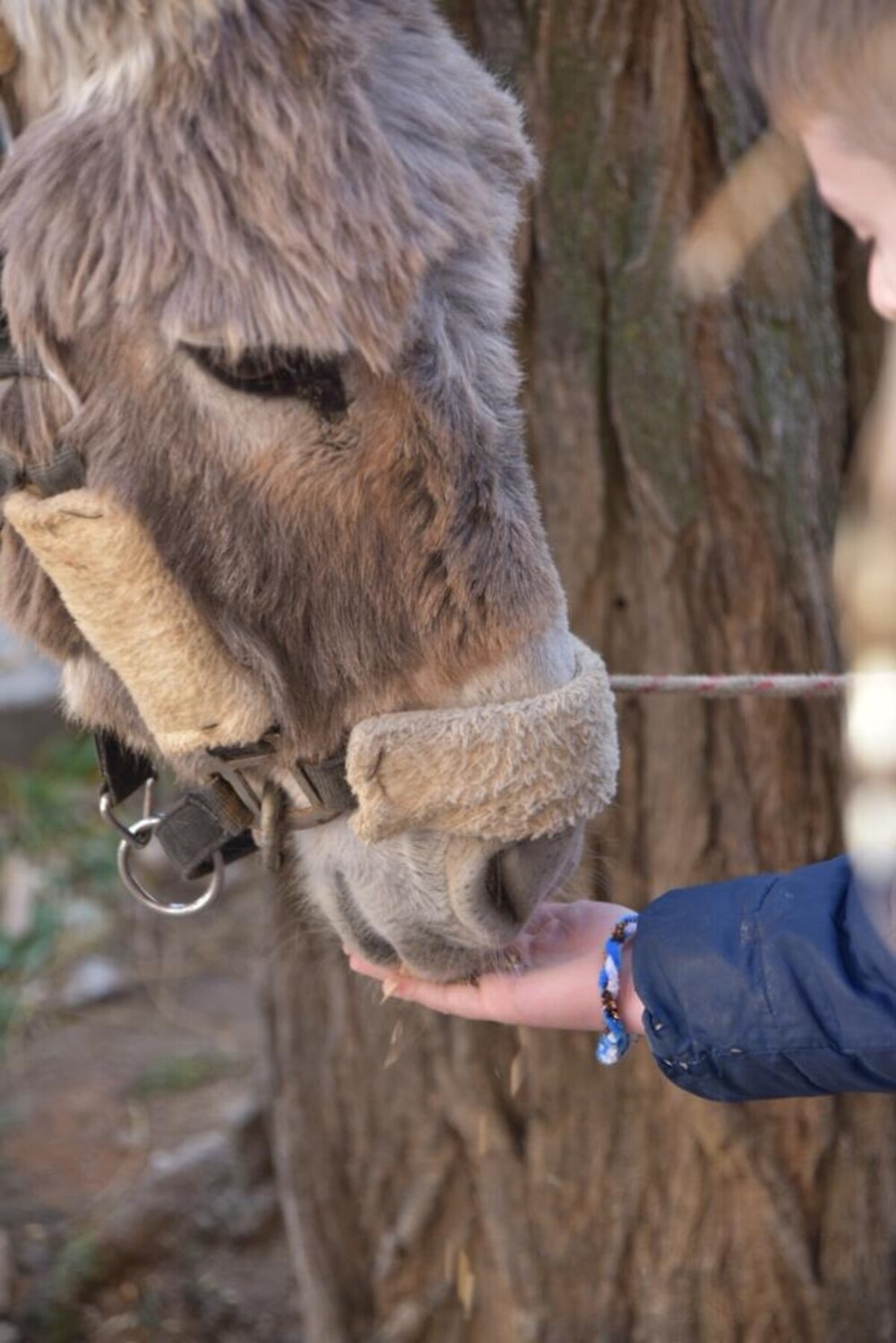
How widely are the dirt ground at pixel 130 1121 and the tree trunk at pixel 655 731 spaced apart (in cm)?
67

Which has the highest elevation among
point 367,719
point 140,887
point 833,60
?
point 833,60

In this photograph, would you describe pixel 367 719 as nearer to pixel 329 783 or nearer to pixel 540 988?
pixel 329 783

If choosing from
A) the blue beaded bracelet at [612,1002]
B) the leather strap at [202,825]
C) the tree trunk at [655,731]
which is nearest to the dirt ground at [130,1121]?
the tree trunk at [655,731]

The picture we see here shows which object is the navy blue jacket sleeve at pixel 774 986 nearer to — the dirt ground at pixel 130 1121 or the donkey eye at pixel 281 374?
the donkey eye at pixel 281 374

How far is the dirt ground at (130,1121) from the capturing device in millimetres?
3131

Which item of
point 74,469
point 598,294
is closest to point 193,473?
point 74,469

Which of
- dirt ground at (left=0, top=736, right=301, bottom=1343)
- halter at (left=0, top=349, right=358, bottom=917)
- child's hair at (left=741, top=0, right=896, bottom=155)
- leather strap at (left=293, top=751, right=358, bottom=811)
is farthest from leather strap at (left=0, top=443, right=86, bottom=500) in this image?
dirt ground at (left=0, top=736, right=301, bottom=1343)

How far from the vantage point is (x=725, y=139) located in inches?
88.0

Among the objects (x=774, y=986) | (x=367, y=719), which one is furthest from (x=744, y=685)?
(x=367, y=719)

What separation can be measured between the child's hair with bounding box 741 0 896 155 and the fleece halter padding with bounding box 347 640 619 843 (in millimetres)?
587

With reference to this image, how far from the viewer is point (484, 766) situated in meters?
1.48

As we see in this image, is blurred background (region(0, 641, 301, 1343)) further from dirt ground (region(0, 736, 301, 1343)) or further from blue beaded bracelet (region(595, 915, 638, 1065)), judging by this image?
blue beaded bracelet (region(595, 915, 638, 1065))

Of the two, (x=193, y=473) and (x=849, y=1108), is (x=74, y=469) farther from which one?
(x=849, y=1108)

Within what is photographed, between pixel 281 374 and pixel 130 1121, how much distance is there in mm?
2798
